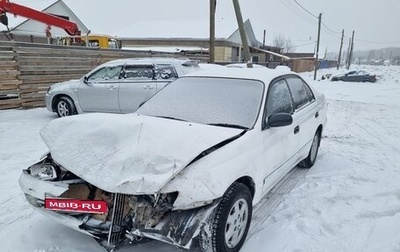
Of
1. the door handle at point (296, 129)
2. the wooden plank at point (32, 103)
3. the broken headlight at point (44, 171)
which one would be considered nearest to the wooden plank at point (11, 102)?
the wooden plank at point (32, 103)

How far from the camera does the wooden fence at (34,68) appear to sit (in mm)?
9070

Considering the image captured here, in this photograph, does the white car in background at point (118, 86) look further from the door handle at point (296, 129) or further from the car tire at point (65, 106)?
the door handle at point (296, 129)

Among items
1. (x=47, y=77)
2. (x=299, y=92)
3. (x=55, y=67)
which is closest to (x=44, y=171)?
(x=299, y=92)

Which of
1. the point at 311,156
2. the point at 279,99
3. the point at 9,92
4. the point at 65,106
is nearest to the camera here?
the point at 279,99

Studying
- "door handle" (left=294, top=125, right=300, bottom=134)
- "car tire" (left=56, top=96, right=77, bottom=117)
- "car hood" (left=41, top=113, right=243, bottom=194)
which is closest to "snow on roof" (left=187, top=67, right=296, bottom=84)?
"door handle" (left=294, top=125, right=300, bottom=134)

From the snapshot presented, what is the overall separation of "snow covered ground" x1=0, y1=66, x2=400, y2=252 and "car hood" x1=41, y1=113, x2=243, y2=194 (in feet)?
2.80

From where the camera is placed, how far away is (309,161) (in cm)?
498

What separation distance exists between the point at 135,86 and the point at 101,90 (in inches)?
37.4

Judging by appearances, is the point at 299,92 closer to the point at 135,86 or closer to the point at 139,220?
the point at 139,220

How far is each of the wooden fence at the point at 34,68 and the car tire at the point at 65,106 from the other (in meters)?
1.91

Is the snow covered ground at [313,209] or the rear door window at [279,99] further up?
the rear door window at [279,99]

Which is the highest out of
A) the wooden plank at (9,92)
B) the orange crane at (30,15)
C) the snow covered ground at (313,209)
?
the orange crane at (30,15)

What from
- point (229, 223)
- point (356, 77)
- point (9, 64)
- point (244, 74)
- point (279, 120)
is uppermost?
point (244, 74)

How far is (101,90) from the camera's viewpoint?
26.7 ft
